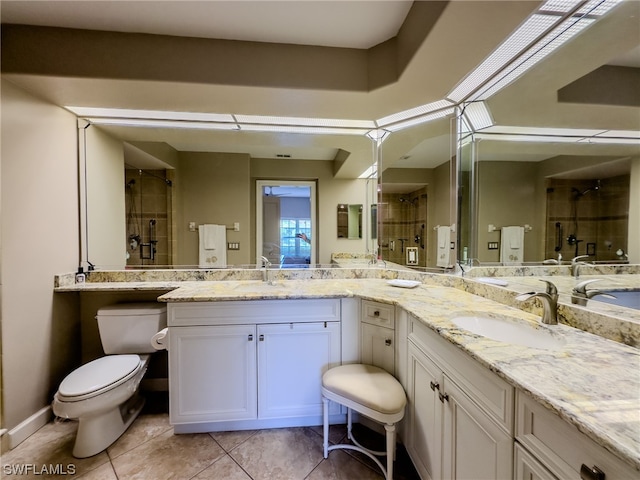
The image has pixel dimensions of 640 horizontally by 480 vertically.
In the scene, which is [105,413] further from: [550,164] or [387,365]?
[550,164]

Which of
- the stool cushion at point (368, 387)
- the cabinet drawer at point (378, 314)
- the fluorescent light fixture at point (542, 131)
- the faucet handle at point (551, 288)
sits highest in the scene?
the fluorescent light fixture at point (542, 131)

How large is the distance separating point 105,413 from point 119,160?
1944 mm

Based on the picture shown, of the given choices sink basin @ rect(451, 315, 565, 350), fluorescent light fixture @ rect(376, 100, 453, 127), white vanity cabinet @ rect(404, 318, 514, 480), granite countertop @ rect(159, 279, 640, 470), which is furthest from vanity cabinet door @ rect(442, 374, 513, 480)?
fluorescent light fixture @ rect(376, 100, 453, 127)

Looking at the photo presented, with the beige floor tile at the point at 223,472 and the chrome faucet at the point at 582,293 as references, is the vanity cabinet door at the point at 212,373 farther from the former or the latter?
the chrome faucet at the point at 582,293

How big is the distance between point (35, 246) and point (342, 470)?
2.34 m

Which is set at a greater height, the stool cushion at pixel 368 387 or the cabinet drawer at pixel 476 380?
the cabinet drawer at pixel 476 380

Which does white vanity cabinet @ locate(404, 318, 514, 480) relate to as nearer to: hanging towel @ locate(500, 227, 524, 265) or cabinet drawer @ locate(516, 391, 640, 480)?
cabinet drawer @ locate(516, 391, 640, 480)

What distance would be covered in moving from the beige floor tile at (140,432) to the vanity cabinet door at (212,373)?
229 mm

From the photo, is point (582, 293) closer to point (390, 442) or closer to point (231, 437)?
point (390, 442)

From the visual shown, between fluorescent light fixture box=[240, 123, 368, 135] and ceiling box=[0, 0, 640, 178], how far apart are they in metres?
0.31

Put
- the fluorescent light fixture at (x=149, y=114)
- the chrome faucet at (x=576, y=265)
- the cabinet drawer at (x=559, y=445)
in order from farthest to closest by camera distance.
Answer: the fluorescent light fixture at (x=149, y=114) → the chrome faucet at (x=576, y=265) → the cabinet drawer at (x=559, y=445)

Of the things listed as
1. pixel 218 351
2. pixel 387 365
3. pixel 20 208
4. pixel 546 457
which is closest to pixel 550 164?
pixel 546 457

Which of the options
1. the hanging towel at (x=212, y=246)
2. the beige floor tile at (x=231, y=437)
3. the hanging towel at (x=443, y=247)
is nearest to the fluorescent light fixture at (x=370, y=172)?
the hanging towel at (x=443, y=247)

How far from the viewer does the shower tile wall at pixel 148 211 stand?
2.23 metres
